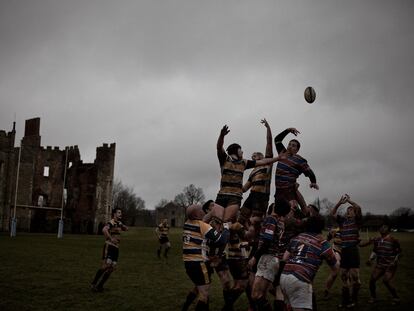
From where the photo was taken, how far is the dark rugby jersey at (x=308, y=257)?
7.13 meters

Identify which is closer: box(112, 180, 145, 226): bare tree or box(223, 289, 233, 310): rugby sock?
box(223, 289, 233, 310): rugby sock

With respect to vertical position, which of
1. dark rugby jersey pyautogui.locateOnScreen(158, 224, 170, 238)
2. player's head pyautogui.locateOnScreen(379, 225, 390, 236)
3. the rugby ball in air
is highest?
A: the rugby ball in air

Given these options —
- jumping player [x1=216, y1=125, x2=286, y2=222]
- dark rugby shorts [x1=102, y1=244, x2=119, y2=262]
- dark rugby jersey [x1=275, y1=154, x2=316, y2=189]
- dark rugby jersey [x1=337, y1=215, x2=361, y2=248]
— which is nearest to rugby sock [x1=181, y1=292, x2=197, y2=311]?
jumping player [x1=216, y1=125, x2=286, y2=222]

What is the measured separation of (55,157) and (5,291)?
6478 cm

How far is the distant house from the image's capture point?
13988 centimetres

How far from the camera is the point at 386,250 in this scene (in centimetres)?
1437

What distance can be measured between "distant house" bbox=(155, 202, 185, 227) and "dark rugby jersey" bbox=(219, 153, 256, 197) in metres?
130

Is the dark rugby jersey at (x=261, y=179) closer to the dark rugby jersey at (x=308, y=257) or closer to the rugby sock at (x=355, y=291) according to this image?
the dark rugby jersey at (x=308, y=257)

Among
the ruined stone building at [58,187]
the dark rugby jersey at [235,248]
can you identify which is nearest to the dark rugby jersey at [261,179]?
the dark rugby jersey at [235,248]

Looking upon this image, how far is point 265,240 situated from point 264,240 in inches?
0.8

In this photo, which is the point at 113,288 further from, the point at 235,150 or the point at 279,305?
the point at 279,305

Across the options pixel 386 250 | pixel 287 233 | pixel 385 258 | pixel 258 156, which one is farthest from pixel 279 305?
pixel 386 250

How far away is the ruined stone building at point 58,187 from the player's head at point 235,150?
5978 centimetres

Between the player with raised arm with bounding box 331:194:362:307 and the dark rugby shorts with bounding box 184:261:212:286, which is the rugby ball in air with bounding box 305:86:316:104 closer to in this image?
the player with raised arm with bounding box 331:194:362:307
